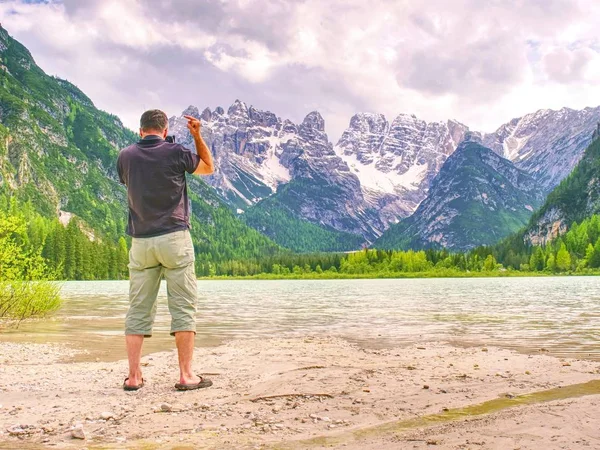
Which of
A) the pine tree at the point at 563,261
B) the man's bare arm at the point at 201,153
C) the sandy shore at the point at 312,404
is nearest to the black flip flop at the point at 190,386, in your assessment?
the sandy shore at the point at 312,404

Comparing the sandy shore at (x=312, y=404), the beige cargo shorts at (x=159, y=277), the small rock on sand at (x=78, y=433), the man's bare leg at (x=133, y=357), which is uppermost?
the beige cargo shorts at (x=159, y=277)

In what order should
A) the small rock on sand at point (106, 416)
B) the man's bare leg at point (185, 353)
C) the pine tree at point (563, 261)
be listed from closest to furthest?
1. the small rock on sand at point (106, 416)
2. the man's bare leg at point (185, 353)
3. the pine tree at point (563, 261)

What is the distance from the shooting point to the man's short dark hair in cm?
983

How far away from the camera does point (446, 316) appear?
29.1 m

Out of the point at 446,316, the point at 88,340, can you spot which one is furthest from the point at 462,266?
the point at 88,340

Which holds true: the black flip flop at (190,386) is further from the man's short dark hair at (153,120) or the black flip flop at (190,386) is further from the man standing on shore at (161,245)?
the man's short dark hair at (153,120)

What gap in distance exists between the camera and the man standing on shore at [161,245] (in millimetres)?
9344

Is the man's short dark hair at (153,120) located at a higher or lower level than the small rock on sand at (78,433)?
higher

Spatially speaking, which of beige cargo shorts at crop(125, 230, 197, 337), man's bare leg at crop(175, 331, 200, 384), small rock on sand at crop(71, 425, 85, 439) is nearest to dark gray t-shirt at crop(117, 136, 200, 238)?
beige cargo shorts at crop(125, 230, 197, 337)

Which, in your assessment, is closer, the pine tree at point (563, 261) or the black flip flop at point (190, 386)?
the black flip flop at point (190, 386)

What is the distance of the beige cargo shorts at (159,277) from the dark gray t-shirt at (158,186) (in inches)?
7.7

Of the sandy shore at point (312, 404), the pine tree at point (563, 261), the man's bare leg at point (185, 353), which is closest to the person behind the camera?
the sandy shore at point (312, 404)

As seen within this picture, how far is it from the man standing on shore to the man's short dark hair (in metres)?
0.39

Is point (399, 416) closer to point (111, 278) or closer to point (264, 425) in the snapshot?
point (264, 425)
